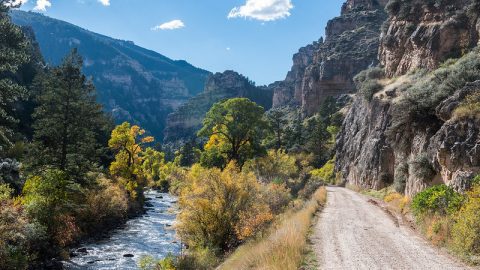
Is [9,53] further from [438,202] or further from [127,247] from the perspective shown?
[438,202]

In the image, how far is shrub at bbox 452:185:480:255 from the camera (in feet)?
Answer: 42.5

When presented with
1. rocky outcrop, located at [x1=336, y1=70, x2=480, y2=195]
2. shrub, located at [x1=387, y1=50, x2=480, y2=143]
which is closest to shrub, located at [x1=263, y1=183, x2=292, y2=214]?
rocky outcrop, located at [x1=336, y1=70, x2=480, y2=195]

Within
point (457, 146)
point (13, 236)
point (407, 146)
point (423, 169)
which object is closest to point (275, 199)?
point (407, 146)

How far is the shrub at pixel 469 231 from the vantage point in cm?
1295

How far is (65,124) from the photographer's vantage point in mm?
34219

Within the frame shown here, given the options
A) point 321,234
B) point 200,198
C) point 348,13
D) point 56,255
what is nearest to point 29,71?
point 56,255

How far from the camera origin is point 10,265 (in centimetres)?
1944

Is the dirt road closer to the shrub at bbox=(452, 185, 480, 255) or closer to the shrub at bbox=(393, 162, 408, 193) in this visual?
the shrub at bbox=(452, 185, 480, 255)

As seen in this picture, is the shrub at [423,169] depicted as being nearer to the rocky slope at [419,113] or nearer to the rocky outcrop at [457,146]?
the rocky slope at [419,113]

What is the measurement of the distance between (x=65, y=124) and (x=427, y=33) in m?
40.0

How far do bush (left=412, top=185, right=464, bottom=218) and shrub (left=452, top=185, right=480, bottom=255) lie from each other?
2.84 m

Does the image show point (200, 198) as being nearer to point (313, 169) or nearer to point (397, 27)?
point (397, 27)

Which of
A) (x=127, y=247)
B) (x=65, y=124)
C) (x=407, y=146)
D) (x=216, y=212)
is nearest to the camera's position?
(x=216, y=212)

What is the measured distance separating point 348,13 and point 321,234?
163 m
